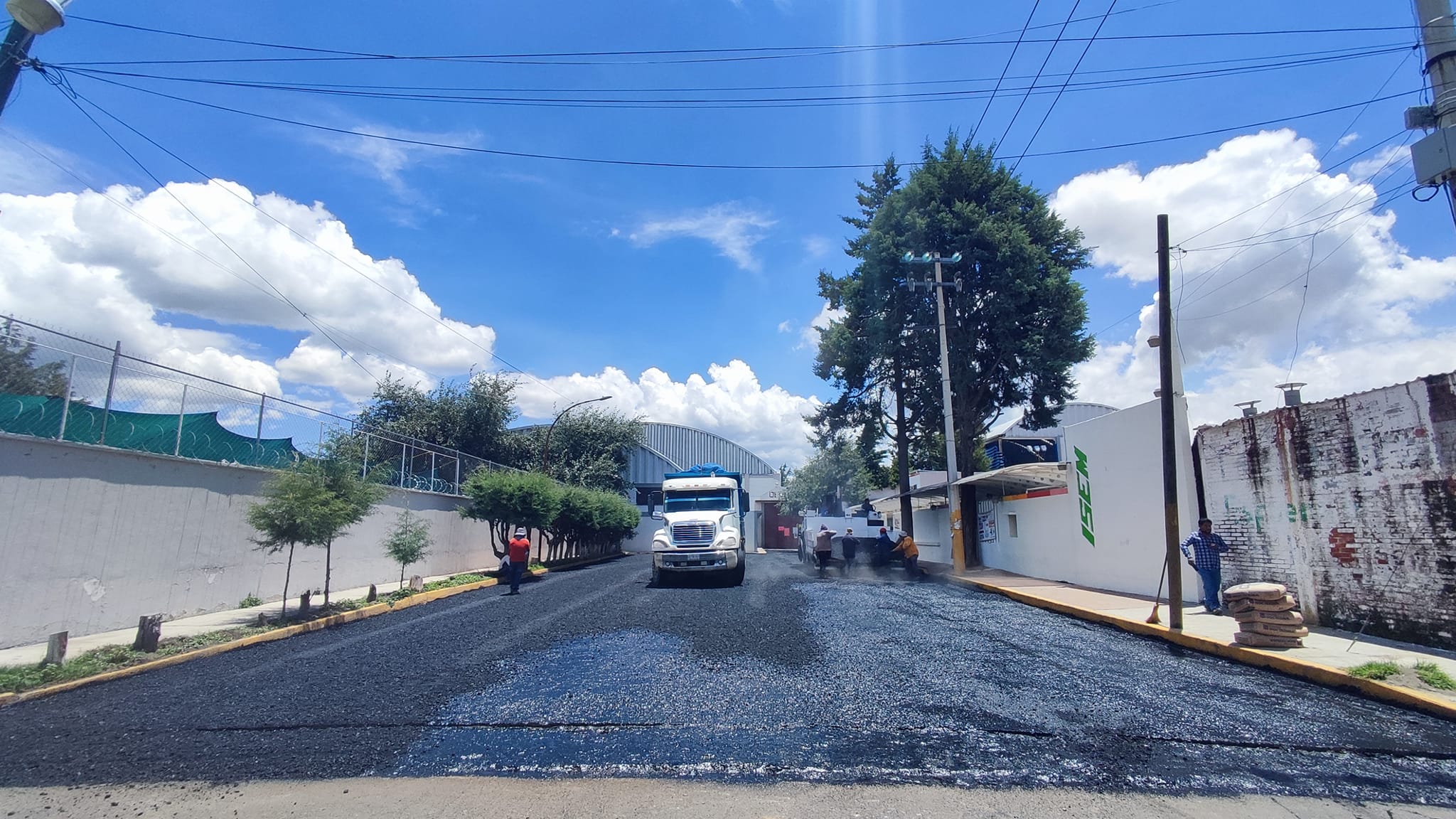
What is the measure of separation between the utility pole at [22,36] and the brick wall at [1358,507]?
1652 centimetres

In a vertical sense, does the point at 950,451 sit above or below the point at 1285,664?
above

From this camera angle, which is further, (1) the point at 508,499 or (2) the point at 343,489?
(1) the point at 508,499

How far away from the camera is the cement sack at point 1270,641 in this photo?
8.66 metres

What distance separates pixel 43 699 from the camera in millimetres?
7355

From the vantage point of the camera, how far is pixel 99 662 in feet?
28.4

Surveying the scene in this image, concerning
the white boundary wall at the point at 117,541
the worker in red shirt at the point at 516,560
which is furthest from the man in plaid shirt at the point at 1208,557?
the white boundary wall at the point at 117,541

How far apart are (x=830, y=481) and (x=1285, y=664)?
63238 mm

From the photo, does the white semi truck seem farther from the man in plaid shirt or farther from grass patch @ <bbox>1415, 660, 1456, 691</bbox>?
grass patch @ <bbox>1415, 660, 1456, 691</bbox>

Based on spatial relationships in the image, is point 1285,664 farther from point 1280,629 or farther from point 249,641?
point 249,641

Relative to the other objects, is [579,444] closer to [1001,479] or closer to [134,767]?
[1001,479]

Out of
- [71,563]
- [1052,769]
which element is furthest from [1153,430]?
[71,563]

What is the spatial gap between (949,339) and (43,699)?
2441cm

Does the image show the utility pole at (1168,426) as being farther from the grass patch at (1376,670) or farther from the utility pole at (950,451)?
the utility pole at (950,451)

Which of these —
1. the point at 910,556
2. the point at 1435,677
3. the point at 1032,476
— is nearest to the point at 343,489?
the point at 1435,677
